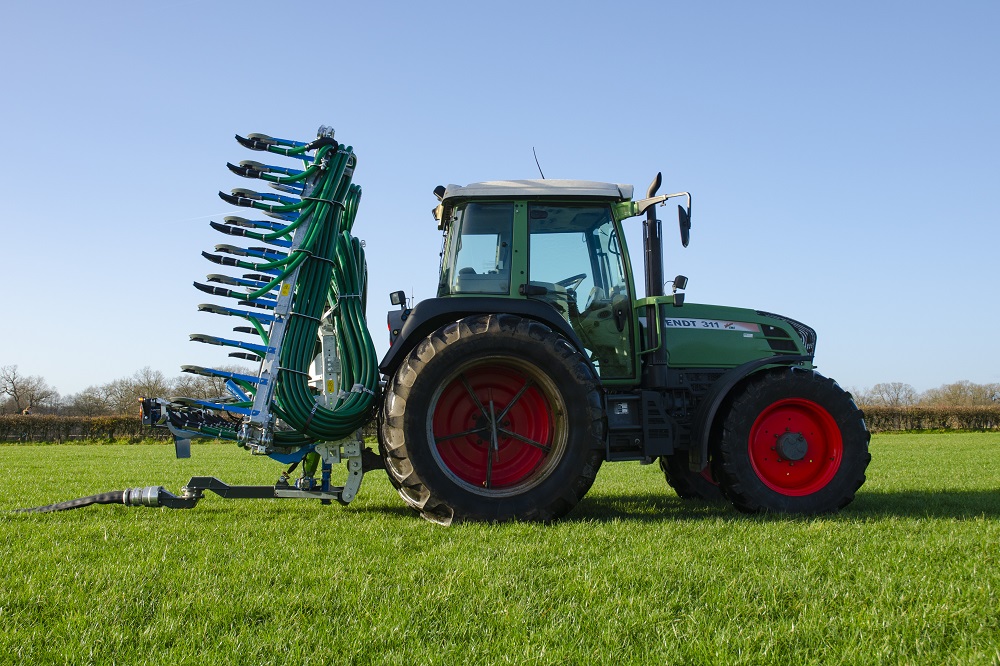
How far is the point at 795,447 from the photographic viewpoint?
19.5ft

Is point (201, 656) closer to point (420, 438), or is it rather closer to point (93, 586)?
point (93, 586)

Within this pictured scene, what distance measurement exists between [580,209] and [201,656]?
445 centimetres

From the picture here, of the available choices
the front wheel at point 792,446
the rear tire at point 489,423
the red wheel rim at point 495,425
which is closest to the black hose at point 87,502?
the rear tire at point 489,423

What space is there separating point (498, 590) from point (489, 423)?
2.29 m

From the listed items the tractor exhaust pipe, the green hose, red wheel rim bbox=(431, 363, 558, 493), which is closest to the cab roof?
the tractor exhaust pipe

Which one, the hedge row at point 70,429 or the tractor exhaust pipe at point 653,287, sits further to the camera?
the hedge row at point 70,429

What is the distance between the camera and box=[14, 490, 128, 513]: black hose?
5793 millimetres

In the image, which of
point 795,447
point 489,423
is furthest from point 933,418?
point 489,423

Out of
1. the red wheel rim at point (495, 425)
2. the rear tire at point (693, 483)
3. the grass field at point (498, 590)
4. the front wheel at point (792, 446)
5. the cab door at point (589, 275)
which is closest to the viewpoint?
the grass field at point (498, 590)

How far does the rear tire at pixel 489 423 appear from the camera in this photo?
5.29m

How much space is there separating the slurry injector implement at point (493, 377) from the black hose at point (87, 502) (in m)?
0.02

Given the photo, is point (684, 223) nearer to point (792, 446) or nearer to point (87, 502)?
point (792, 446)

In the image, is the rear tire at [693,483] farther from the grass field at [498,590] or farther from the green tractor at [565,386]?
the grass field at [498,590]

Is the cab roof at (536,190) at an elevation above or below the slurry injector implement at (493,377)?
above
